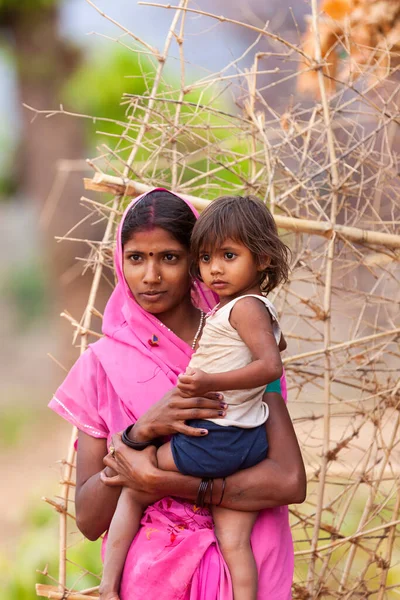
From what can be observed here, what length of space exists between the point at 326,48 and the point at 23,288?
1115 centimetres

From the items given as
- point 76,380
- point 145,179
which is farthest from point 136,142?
point 76,380

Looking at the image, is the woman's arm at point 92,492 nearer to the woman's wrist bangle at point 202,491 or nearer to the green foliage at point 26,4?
the woman's wrist bangle at point 202,491

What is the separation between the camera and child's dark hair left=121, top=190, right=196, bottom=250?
224 centimetres

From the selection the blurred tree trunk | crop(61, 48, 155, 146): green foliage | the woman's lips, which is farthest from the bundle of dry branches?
crop(61, 48, 155, 146): green foliage

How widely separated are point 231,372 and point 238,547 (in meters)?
0.46

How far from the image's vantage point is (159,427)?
6.91 feet

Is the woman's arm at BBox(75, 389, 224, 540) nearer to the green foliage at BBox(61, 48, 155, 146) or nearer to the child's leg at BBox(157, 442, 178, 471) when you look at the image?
the child's leg at BBox(157, 442, 178, 471)

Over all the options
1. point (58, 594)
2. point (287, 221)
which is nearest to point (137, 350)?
point (287, 221)

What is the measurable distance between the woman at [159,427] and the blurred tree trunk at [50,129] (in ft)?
22.9

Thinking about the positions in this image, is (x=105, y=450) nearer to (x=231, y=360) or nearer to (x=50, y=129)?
(x=231, y=360)

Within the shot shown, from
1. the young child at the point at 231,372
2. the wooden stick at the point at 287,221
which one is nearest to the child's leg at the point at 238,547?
the young child at the point at 231,372

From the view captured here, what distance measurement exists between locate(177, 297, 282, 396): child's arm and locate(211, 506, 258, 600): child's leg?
360 mm

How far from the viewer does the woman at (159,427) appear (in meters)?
2.10

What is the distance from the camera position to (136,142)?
2990 millimetres
